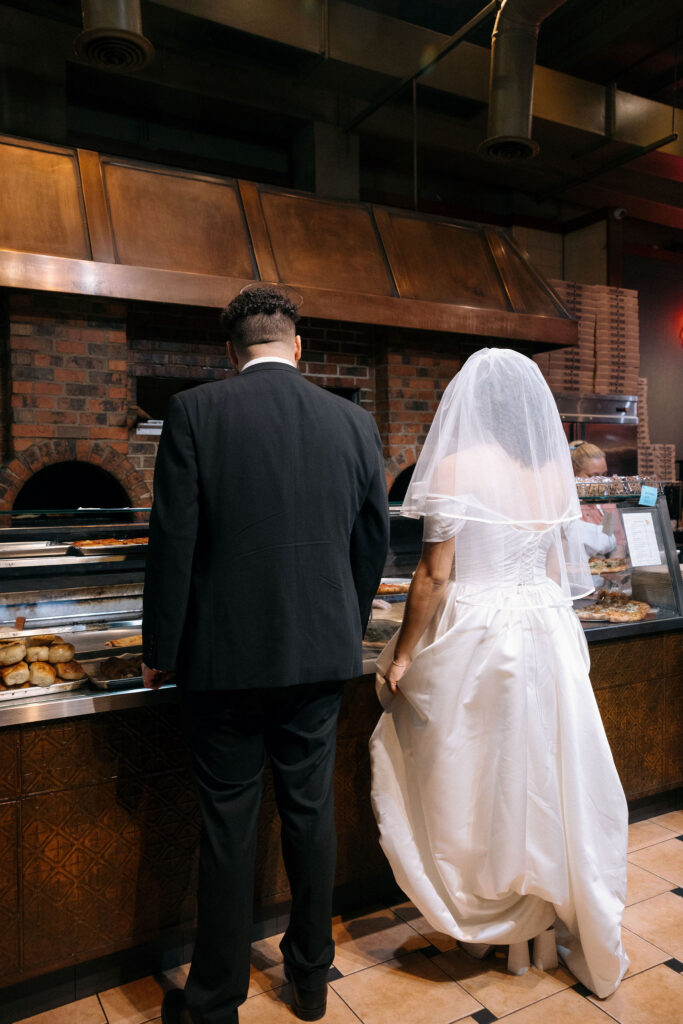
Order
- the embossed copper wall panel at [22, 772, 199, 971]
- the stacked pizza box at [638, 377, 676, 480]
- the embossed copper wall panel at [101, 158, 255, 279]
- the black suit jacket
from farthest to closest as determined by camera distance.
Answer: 1. the stacked pizza box at [638, 377, 676, 480]
2. the embossed copper wall panel at [101, 158, 255, 279]
3. the embossed copper wall panel at [22, 772, 199, 971]
4. the black suit jacket

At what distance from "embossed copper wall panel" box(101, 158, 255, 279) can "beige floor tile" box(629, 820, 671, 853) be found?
3759 mm

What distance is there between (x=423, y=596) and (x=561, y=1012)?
115 cm

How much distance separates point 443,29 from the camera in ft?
19.9

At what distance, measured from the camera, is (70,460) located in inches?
185

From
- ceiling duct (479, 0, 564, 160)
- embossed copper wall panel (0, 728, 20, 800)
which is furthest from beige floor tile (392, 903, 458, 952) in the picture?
ceiling duct (479, 0, 564, 160)

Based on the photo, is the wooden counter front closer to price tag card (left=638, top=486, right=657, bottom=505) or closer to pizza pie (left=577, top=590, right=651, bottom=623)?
pizza pie (left=577, top=590, right=651, bottom=623)

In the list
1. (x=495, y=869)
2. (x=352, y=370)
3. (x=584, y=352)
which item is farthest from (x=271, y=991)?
(x=584, y=352)

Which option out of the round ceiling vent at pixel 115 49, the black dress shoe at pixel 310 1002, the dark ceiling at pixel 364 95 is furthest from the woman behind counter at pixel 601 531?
the dark ceiling at pixel 364 95

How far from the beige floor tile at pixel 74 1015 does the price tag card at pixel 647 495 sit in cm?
252

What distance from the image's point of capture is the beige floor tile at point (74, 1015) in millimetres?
1947

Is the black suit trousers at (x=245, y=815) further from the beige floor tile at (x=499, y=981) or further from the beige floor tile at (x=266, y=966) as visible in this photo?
the beige floor tile at (x=499, y=981)

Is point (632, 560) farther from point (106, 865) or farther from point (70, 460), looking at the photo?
point (70, 460)

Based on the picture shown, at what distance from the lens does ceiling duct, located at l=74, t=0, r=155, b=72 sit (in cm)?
347

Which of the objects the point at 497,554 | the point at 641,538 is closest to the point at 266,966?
the point at 497,554
